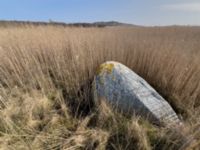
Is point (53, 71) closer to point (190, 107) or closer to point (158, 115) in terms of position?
point (158, 115)

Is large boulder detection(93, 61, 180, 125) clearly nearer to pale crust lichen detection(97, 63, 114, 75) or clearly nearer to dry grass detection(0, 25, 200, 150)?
pale crust lichen detection(97, 63, 114, 75)

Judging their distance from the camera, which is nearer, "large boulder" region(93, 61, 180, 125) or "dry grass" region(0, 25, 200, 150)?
"dry grass" region(0, 25, 200, 150)

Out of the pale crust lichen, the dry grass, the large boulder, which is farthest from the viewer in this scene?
the pale crust lichen

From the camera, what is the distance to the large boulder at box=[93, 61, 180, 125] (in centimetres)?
259

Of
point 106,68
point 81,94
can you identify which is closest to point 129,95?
point 106,68

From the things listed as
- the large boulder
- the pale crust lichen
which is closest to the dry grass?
the large boulder

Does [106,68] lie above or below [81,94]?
above

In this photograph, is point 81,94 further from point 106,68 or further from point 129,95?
point 129,95

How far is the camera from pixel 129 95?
2.70m

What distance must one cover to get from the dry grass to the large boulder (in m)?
0.13

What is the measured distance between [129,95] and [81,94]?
0.68 m

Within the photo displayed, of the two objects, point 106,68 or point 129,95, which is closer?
point 129,95

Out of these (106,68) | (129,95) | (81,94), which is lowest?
(81,94)

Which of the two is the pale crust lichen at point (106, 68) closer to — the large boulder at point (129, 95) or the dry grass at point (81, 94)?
the large boulder at point (129, 95)
